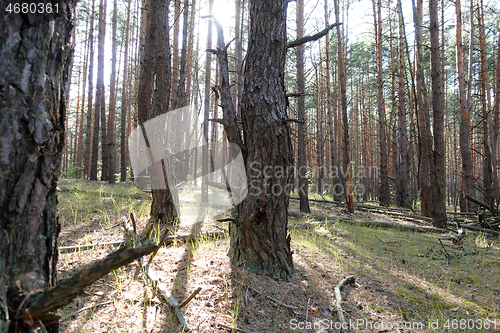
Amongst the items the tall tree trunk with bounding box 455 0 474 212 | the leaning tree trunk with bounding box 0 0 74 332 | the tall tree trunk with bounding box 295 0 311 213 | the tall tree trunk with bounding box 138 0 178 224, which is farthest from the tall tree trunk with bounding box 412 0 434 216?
the leaning tree trunk with bounding box 0 0 74 332

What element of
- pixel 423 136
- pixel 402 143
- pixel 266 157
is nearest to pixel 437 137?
pixel 423 136

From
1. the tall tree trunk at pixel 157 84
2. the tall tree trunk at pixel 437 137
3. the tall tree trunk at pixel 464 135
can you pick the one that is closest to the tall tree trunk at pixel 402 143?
the tall tree trunk at pixel 464 135

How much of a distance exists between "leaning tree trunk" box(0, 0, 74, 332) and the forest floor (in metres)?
0.88

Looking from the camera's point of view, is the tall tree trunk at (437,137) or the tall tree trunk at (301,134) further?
the tall tree trunk at (301,134)

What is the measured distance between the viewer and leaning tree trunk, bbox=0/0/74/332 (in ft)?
3.26

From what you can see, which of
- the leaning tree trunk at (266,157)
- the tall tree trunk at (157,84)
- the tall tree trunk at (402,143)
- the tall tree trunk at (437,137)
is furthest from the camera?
the tall tree trunk at (402,143)

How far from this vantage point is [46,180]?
3.70 feet

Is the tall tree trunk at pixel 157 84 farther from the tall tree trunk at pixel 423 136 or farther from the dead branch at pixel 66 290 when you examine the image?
the tall tree trunk at pixel 423 136

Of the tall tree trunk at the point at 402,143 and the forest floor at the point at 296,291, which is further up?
the tall tree trunk at the point at 402,143

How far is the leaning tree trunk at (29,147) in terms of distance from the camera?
3.26ft

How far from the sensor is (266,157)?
2746 millimetres

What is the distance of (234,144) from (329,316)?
71.2 inches

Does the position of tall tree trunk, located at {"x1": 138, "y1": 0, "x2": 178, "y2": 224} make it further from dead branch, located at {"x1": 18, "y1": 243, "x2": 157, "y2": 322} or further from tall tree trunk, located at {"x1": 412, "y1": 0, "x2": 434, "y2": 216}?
tall tree trunk, located at {"x1": 412, "y1": 0, "x2": 434, "y2": 216}

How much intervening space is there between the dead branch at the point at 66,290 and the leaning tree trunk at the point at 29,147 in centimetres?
3
